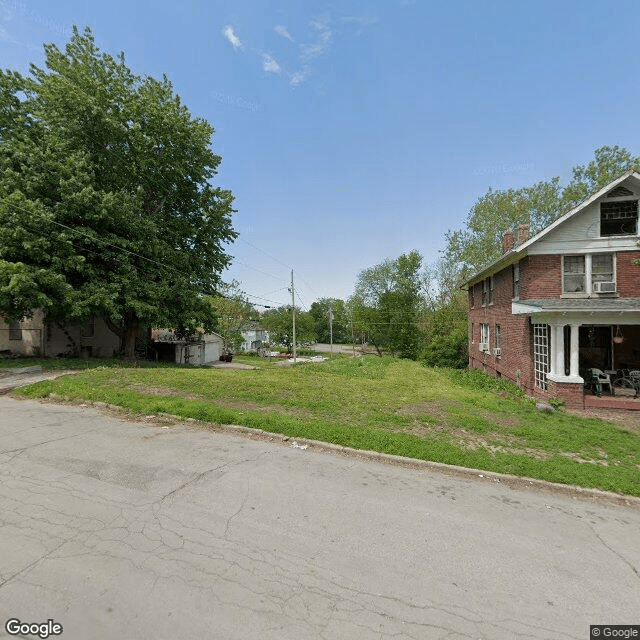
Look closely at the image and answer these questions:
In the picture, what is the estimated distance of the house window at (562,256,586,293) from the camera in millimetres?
13086

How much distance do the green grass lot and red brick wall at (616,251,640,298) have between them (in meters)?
5.70

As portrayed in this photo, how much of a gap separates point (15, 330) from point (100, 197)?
12.3 m

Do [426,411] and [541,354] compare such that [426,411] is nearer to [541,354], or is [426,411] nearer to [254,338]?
[541,354]

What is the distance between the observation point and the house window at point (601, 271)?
1287 cm

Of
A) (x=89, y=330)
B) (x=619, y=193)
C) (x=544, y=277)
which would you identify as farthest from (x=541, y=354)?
(x=89, y=330)

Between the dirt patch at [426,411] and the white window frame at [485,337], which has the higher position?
the white window frame at [485,337]

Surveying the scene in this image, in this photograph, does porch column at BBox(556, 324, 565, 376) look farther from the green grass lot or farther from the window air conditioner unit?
the window air conditioner unit

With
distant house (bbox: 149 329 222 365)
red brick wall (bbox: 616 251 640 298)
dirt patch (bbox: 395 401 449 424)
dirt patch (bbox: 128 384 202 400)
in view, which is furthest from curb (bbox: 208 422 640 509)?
distant house (bbox: 149 329 222 365)

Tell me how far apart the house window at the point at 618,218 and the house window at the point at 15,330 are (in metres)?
31.9

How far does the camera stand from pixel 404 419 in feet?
27.5

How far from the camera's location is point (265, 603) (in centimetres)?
282

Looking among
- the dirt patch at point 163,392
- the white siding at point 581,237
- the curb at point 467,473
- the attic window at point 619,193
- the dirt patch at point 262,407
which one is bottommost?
the curb at point 467,473

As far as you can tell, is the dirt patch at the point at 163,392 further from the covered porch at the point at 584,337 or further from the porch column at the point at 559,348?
the porch column at the point at 559,348

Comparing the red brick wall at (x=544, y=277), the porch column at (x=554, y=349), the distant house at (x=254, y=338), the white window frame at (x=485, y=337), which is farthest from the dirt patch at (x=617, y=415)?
the distant house at (x=254, y=338)
